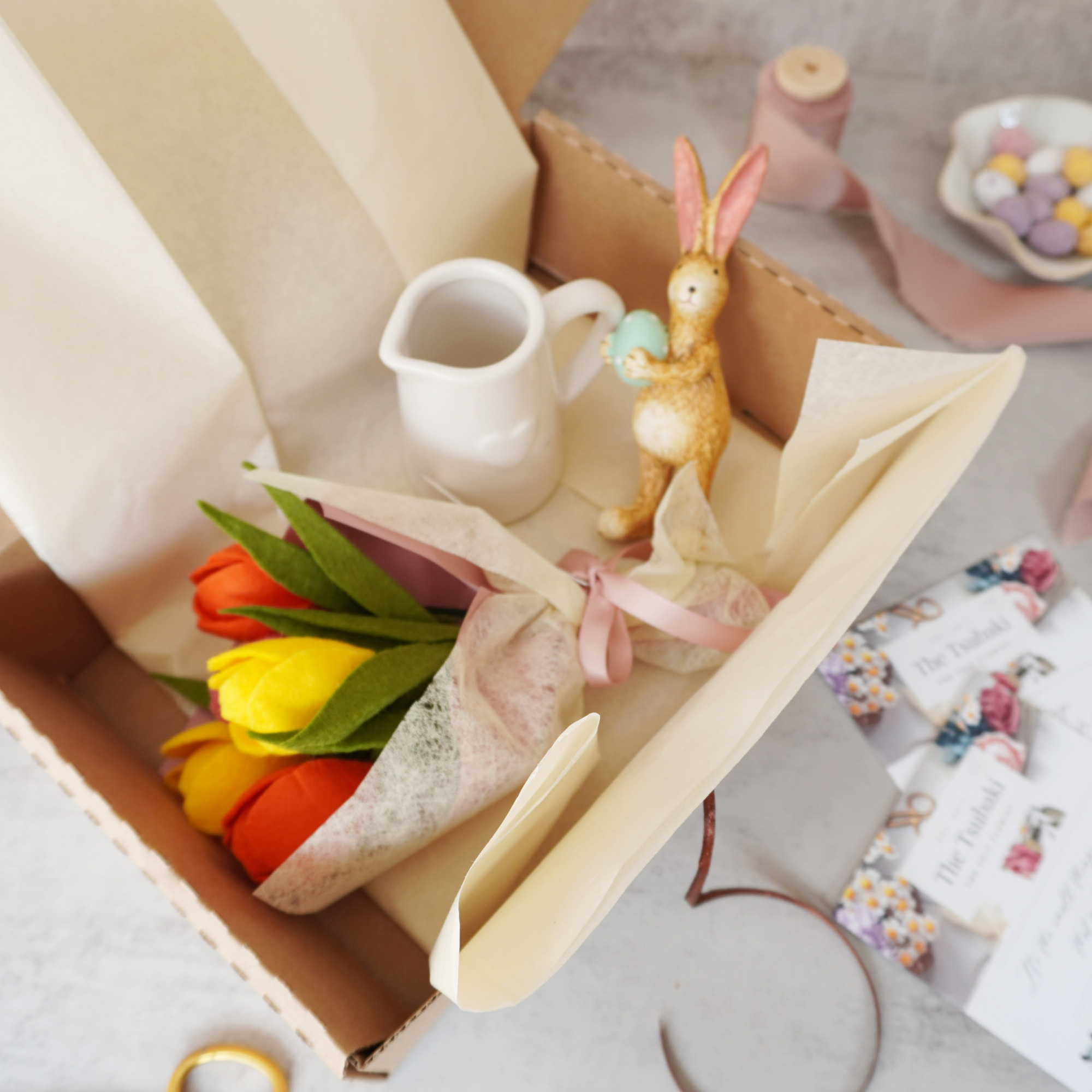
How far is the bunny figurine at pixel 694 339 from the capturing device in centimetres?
35

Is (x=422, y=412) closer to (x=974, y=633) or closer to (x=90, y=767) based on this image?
(x=90, y=767)

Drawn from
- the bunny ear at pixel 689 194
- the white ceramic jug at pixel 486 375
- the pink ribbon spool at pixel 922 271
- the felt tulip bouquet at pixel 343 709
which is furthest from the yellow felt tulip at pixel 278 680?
the pink ribbon spool at pixel 922 271

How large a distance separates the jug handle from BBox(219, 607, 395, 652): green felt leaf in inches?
5.8

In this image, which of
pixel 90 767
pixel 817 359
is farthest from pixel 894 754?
pixel 90 767

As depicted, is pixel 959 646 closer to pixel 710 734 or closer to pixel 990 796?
pixel 990 796

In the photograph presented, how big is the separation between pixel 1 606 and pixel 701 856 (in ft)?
0.98

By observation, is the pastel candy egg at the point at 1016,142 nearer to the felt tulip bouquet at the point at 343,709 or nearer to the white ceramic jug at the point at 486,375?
the white ceramic jug at the point at 486,375

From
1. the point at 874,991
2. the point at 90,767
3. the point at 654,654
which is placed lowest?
the point at 874,991

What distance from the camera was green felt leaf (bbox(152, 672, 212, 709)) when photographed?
0.38 metres

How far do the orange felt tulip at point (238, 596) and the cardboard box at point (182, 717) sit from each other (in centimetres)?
6

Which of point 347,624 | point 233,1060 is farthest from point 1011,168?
point 233,1060

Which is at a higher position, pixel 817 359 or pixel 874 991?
pixel 817 359

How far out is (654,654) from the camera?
39 centimetres

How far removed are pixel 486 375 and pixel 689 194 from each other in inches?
4.4
